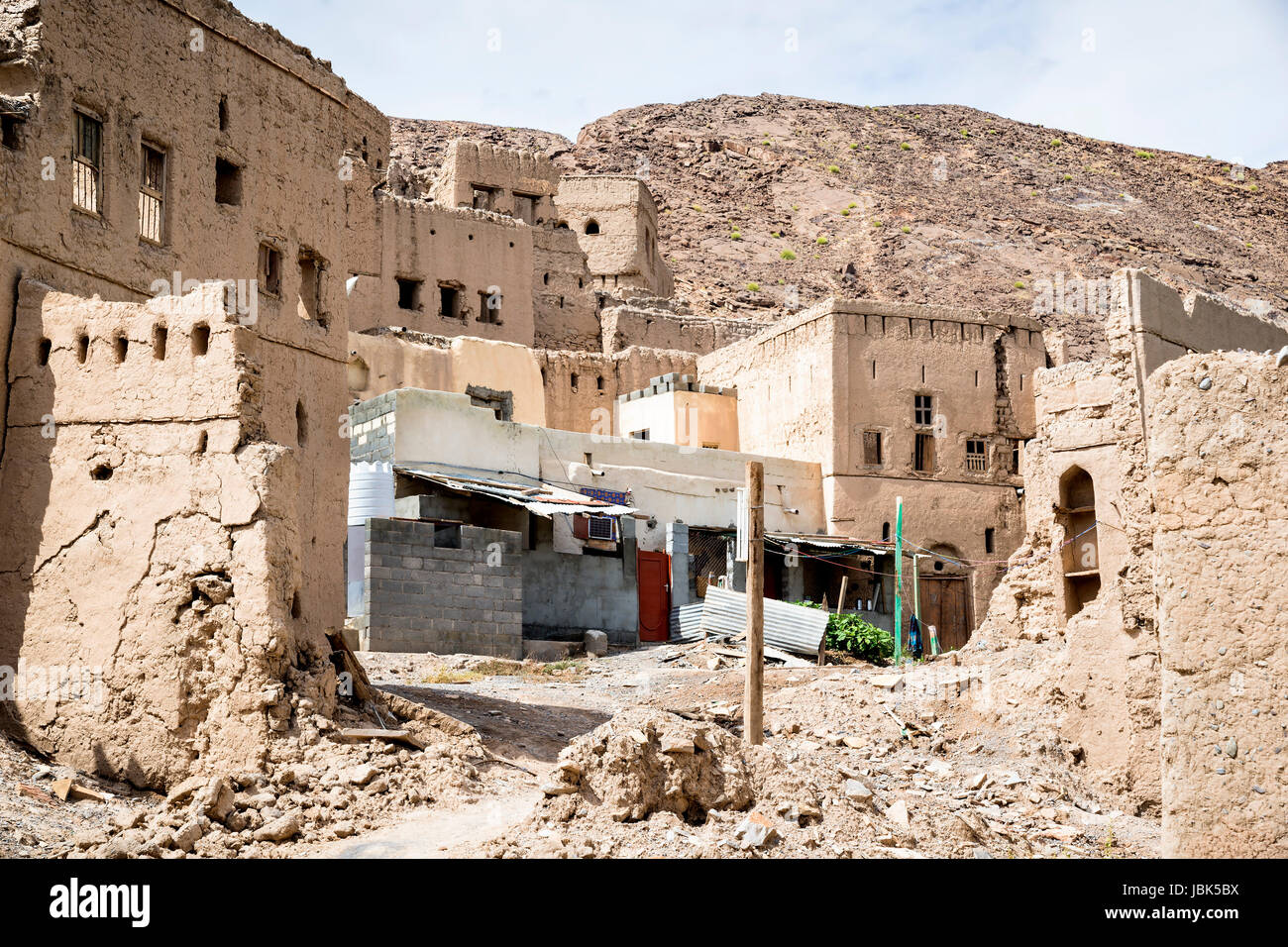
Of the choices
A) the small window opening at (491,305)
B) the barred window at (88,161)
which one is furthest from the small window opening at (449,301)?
the barred window at (88,161)

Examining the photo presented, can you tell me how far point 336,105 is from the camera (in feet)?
54.6

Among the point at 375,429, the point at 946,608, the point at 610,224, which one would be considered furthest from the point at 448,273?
the point at 946,608

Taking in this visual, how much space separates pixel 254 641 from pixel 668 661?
38.9 ft

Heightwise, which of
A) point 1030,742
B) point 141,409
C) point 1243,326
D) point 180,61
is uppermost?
point 180,61

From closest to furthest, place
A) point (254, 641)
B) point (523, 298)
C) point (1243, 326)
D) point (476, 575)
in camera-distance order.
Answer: point (254, 641), point (1243, 326), point (476, 575), point (523, 298)

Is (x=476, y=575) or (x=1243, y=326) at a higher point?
(x=1243, y=326)

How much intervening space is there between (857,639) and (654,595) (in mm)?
3985

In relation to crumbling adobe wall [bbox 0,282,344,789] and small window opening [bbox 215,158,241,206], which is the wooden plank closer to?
crumbling adobe wall [bbox 0,282,344,789]

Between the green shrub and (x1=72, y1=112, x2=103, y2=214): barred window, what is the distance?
14343mm

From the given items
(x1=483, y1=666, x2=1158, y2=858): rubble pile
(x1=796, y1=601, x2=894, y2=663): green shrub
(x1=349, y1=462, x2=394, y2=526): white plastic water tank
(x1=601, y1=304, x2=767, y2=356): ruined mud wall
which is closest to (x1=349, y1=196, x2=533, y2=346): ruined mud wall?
(x1=601, y1=304, x2=767, y2=356): ruined mud wall

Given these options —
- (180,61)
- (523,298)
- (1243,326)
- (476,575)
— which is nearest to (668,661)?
(476,575)
